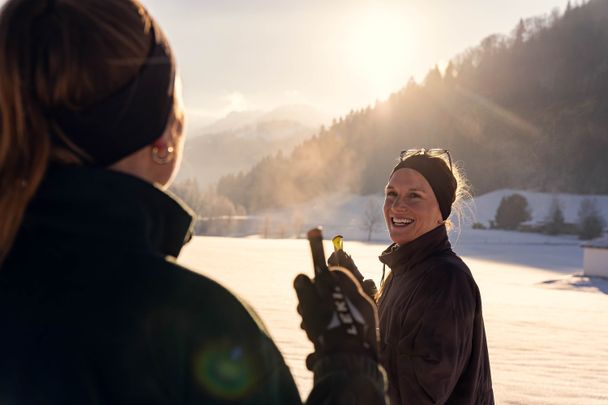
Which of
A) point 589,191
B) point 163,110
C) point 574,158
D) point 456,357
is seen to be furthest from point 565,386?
point 574,158

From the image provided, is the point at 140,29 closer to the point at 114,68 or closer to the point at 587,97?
the point at 114,68

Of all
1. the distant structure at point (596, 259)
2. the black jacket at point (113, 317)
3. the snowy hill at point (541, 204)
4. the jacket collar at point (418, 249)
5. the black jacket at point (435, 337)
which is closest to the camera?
the black jacket at point (113, 317)

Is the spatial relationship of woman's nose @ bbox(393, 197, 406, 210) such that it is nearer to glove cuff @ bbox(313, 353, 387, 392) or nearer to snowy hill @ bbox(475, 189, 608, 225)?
glove cuff @ bbox(313, 353, 387, 392)

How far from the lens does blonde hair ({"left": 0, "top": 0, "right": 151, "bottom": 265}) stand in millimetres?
954

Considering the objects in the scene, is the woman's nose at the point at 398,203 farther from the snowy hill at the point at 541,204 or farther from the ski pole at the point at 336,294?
the snowy hill at the point at 541,204

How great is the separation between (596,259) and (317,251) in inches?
875

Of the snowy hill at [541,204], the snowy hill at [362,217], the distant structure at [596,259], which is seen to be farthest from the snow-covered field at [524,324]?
the snowy hill at [541,204]

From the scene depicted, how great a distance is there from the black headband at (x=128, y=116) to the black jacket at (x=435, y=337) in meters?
1.67

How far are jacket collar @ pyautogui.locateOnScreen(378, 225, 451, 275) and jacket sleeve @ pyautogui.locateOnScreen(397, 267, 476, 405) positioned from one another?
0.23m

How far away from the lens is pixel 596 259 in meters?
20.7

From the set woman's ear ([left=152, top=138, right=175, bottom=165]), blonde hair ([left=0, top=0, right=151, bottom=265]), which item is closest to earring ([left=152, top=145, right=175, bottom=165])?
woman's ear ([left=152, top=138, right=175, bottom=165])

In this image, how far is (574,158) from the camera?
84000 mm

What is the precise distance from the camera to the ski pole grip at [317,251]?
52.1 inches

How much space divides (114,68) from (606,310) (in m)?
13.9
